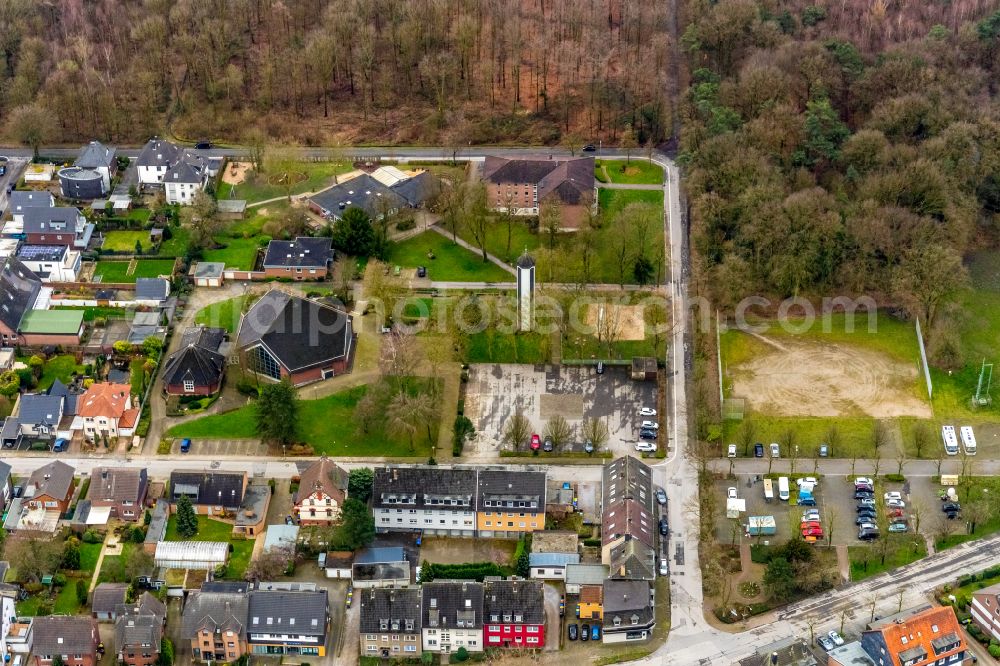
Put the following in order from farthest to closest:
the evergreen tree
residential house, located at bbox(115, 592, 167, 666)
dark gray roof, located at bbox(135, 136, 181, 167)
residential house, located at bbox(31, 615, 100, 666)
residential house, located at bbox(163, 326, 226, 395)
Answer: dark gray roof, located at bbox(135, 136, 181, 167) < residential house, located at bbox(163, 326, 226, 395) < the evergreen tree < residential house, located at bbox(115, 592, 167, 666) < residential house, located at bbox(31, 615, 100, 666)

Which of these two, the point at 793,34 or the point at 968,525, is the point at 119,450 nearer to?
the point at 968,525

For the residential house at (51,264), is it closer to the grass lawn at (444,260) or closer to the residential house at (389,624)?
the grass lawn at (444,260)

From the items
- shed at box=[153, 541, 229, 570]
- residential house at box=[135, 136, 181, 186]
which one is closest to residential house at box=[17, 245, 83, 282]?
residential house at box=[135, 136, 181, 186]

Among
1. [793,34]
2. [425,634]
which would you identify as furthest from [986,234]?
[425,634]

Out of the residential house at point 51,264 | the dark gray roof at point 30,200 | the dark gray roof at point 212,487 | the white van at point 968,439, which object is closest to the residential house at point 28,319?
the residential house at point 51,264

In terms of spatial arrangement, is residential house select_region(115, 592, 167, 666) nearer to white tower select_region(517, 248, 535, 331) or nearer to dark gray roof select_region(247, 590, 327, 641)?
dark gray roof select_region(247, 590, 327, 641)

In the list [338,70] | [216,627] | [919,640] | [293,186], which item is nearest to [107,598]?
[216,627]
